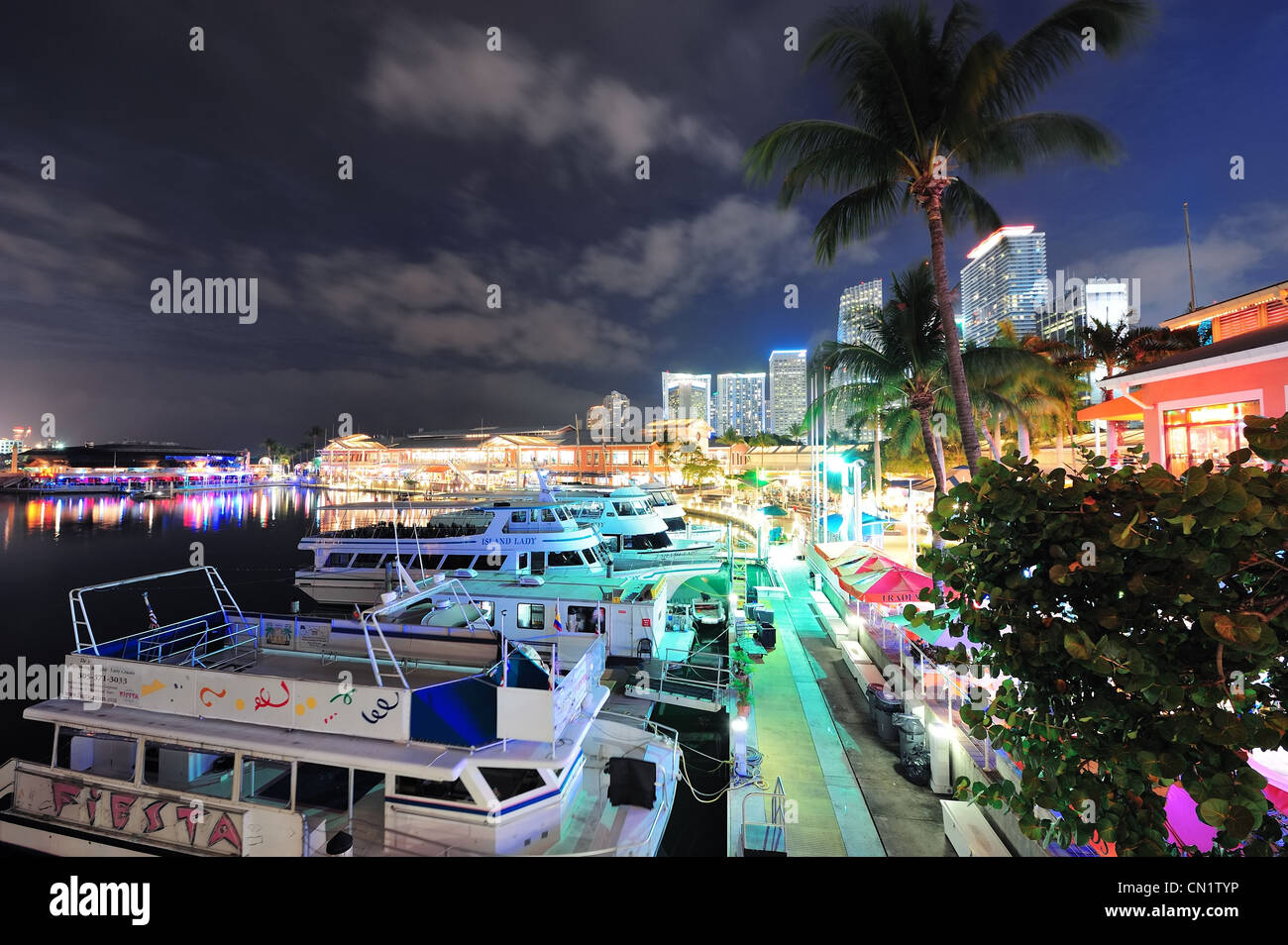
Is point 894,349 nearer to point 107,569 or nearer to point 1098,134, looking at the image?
point 1098,134

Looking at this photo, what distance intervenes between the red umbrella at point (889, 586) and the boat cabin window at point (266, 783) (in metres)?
10.3

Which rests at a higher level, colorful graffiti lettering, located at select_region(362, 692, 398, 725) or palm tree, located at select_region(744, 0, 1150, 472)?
palm tree, located at select_region(744, 0, 1150, 472)

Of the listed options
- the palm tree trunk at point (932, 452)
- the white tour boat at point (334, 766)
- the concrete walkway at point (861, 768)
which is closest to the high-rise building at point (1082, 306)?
the palm tree trunk at point (932, 452)

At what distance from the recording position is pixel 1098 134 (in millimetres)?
10234

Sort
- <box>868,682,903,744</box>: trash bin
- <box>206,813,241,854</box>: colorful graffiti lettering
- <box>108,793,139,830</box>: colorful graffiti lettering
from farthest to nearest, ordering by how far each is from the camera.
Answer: <box>868,682,903,744</box>: trash bin, <box>108,793,139,830</box>: colorful graffiti lettering, <box>206,813,241,854</box>: colorful graffiti lettering

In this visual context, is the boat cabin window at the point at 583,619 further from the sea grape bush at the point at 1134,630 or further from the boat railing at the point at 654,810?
the sea grape bush at the point at 1134,630

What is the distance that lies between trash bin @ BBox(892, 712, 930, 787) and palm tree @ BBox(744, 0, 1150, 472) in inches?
194

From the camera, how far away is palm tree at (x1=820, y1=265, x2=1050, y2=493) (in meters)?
16.5

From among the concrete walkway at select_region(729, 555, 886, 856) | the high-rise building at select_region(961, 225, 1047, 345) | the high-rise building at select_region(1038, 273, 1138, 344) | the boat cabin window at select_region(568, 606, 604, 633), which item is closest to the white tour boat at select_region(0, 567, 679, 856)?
the concrete walkway at select_region(729, 555, 886, 856)

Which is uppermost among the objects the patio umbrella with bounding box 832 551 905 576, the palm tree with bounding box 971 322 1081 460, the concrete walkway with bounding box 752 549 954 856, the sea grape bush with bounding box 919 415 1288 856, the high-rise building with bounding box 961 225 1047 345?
the high-rise building with bounding box 961 225 1047 345

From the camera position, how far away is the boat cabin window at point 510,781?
22.5 feet

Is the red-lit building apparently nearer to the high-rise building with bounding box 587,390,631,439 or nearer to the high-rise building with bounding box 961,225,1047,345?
the high-rise building with bounding box 961,225,1047,345
